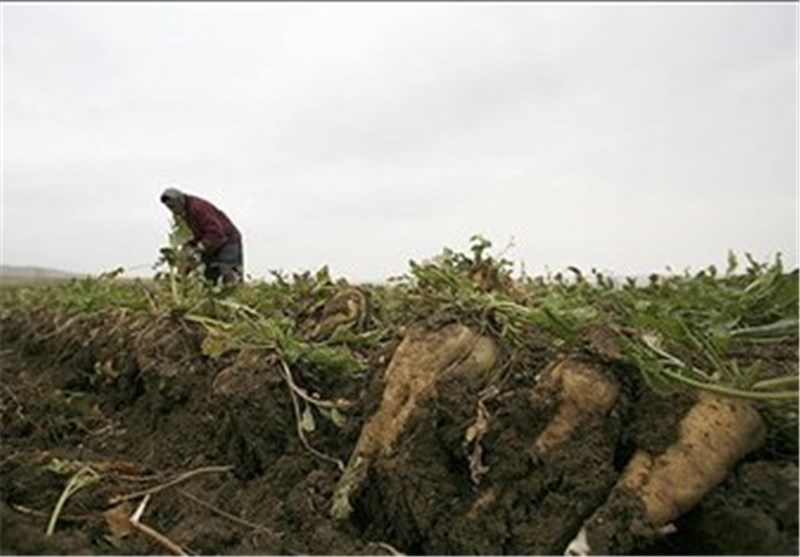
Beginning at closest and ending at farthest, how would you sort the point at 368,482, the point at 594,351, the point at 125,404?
the point at 594,351 → the point at 368,482 → the point at 125,404

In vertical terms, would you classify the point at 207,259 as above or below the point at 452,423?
above

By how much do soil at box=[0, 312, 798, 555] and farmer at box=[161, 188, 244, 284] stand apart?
3.60m

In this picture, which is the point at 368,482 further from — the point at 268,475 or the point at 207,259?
the point at 207,259

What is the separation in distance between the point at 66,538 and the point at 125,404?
1.68 metres

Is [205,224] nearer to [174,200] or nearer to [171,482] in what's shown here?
[174,200]

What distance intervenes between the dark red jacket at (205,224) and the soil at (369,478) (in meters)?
3.62

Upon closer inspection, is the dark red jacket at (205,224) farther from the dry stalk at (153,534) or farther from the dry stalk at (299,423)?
the dry stalk at (153,534)

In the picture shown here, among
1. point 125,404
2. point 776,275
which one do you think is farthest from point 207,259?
point 776,275

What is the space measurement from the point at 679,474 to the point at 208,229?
216 inches

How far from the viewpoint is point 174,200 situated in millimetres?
6594

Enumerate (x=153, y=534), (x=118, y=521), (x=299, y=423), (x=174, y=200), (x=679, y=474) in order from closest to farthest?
(x=679, y=474), (x=153, y=534), (x=118, y=521), (x=299, y=423), (x=174, y=200)

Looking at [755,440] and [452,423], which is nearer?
[755,440]

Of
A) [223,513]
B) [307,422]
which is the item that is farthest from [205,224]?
[223,513]

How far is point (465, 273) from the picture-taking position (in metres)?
2.43
